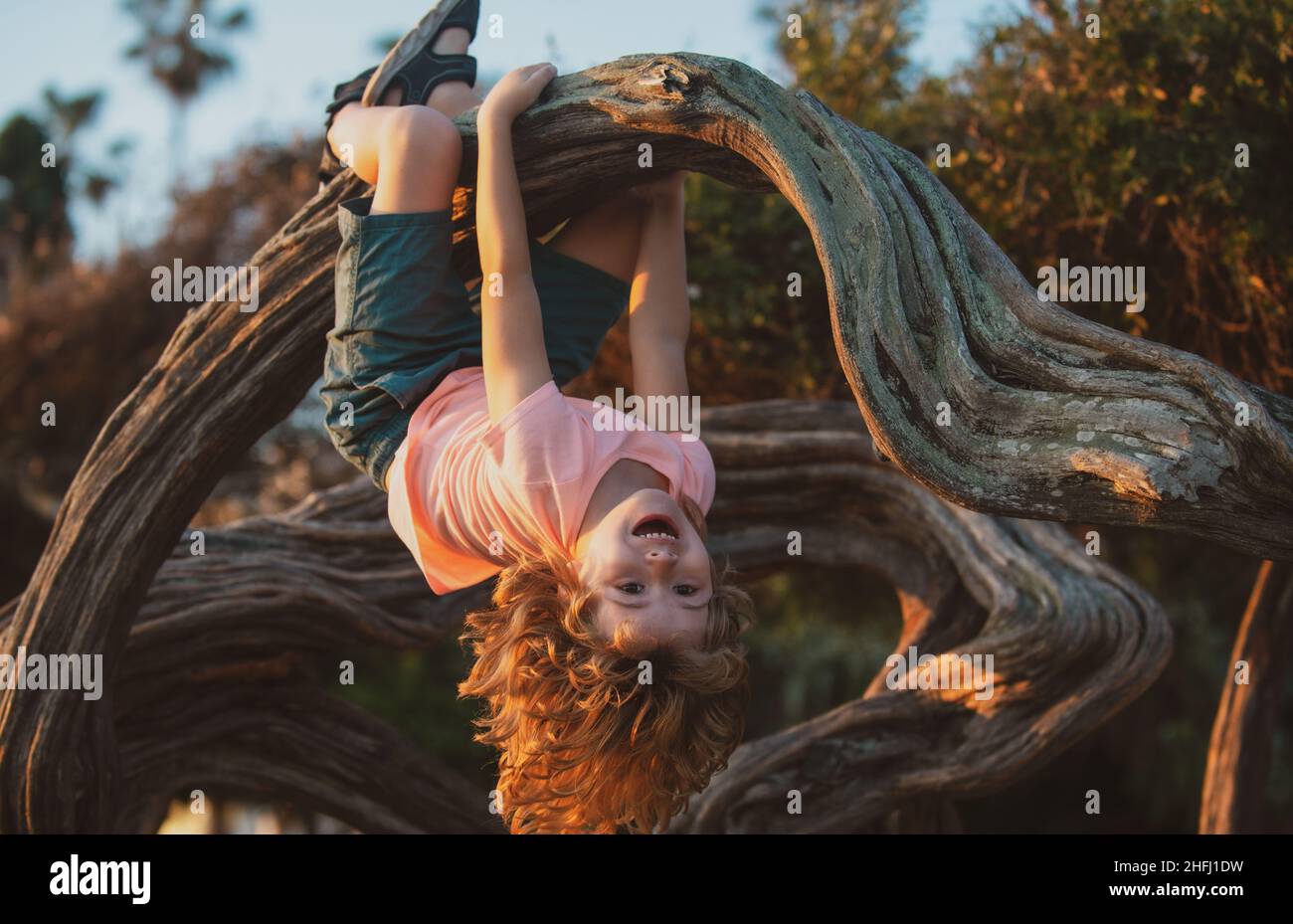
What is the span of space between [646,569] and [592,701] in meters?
0.33

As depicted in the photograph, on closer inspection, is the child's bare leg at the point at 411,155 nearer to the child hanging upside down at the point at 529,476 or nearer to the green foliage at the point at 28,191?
the child hanging upside down at the point at 529,476

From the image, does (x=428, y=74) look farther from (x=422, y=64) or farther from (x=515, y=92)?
(x=515, y=92)

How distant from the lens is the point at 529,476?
3371 mm

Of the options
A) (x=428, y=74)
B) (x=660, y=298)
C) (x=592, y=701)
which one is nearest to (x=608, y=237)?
(x=660, y=298)

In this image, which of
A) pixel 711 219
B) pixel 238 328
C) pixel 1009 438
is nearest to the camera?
pixel 1009 438

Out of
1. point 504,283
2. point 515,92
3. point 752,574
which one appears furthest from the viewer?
point 752,574

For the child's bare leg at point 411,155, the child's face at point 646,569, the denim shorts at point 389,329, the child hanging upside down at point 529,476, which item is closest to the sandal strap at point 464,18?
the child hanging upside down at point 529,476

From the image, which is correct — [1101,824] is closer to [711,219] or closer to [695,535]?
[711,219]

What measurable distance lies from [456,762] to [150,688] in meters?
9.55

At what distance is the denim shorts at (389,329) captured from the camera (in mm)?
3756

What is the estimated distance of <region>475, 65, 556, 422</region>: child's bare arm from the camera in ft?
11.3

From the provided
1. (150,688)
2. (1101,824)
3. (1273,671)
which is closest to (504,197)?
(150,688)
